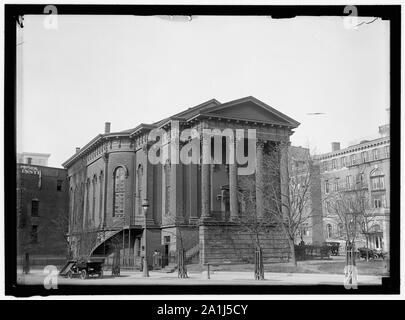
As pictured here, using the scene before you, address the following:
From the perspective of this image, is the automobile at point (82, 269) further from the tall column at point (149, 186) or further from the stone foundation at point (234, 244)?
the stone foundation at point (234, 244)

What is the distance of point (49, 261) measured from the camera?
657 centimetres

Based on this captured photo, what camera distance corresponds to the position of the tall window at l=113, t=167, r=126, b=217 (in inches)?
303

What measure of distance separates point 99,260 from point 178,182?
1.70 meters

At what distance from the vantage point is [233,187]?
7508mm

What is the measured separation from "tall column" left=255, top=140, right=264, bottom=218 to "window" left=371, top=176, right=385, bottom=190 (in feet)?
5.69

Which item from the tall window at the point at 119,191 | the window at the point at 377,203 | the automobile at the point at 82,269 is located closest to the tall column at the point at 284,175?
the window at the point at 377,203

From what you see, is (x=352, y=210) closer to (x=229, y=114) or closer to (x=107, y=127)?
(x=229, y=114)

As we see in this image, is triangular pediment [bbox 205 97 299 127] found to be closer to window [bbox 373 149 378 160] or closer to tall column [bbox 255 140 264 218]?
tall column [bbox 255 140 264 218]

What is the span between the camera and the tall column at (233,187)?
714 centimetres

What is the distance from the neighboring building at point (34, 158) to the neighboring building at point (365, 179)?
14.3 feet

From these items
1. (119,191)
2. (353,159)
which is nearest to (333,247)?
(353,159)

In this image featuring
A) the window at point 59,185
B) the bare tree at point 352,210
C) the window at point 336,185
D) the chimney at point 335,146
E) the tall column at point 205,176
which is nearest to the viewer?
the bare tree at point 352,210

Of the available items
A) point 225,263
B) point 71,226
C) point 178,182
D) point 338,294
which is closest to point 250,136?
point 178,182

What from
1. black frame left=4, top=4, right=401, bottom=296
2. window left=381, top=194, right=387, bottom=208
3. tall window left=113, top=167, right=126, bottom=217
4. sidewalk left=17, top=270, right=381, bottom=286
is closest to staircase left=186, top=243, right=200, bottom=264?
sidewalk left=17, top=270, right=381, bottom=286
